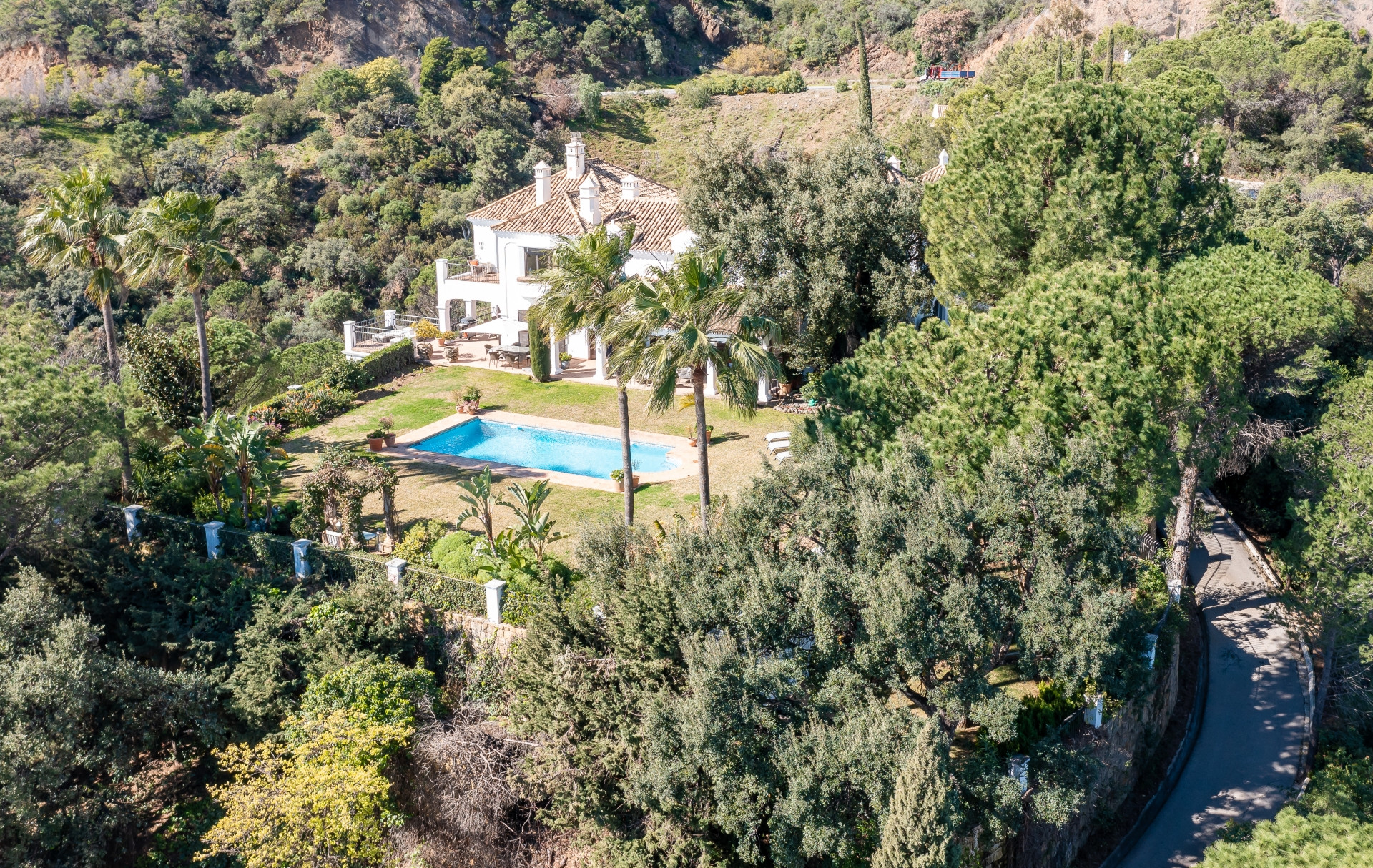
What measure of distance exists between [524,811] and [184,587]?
10.5 meters

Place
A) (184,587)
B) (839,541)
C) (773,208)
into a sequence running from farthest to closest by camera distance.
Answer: (773,208), (184,587), (839,541)

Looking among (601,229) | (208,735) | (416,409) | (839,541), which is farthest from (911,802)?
(416,409)

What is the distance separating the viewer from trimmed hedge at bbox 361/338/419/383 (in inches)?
1485

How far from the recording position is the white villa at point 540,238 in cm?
3922

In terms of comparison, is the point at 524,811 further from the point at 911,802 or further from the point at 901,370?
the point at 901,370

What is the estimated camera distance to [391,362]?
38906 mm

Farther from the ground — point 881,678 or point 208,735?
point 881,678

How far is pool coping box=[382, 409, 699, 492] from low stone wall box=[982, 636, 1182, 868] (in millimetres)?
13585

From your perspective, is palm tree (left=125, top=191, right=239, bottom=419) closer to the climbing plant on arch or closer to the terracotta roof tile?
the climbing plant on arch

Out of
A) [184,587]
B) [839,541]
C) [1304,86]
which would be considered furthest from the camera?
[1304,86]

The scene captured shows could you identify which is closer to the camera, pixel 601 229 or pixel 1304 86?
pixel 601 229

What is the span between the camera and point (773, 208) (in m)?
32.9

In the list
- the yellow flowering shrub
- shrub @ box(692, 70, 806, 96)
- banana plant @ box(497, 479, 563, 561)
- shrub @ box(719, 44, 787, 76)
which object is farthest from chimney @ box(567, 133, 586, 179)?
shrub @ box(719, 44, 787, 76)

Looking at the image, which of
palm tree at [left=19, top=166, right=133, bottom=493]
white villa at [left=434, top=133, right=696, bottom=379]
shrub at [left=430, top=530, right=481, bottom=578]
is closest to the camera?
shrub at [left=430, top=530, right=481, bottom=578]
